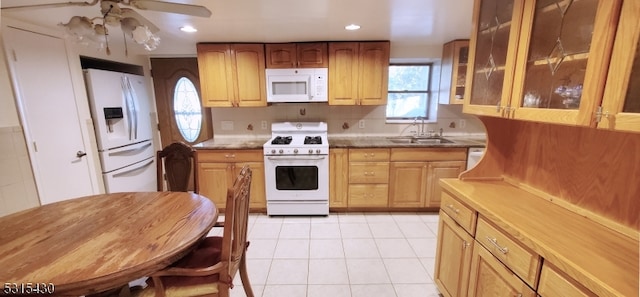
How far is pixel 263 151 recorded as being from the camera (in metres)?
2.99

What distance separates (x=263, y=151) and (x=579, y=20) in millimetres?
2646

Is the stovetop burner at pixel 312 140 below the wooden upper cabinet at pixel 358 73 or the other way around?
below

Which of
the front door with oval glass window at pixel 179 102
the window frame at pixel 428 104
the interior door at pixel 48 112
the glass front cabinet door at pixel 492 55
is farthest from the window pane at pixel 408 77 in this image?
the interior door at pixel 48 112

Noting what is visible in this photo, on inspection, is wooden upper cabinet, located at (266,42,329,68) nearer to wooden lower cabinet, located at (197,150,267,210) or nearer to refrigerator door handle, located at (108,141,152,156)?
wooden lower cabinet, located at (197,150,267,210)

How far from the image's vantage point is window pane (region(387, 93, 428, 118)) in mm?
3514

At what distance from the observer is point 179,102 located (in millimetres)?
3631

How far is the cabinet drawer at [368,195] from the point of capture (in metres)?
3.09

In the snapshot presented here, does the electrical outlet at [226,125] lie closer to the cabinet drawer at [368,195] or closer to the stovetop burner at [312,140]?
the stovetop burner at [312,140]

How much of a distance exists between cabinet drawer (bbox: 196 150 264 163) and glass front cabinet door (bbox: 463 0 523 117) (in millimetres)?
2193

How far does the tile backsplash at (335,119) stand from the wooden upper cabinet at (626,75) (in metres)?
2.64

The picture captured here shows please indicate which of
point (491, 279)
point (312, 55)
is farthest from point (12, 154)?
point (491, 279)

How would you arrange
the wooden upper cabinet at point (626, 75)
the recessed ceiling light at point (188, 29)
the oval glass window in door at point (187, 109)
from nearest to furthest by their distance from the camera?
the wooden upper cabinet at point (626, 75) → the recessed ceiling light at point (188, 29) → the oval glass window in door at point (187, 109)

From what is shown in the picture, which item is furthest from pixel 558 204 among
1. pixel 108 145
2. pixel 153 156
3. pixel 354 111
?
pixel 153 156

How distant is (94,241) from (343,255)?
1783 millimetres
